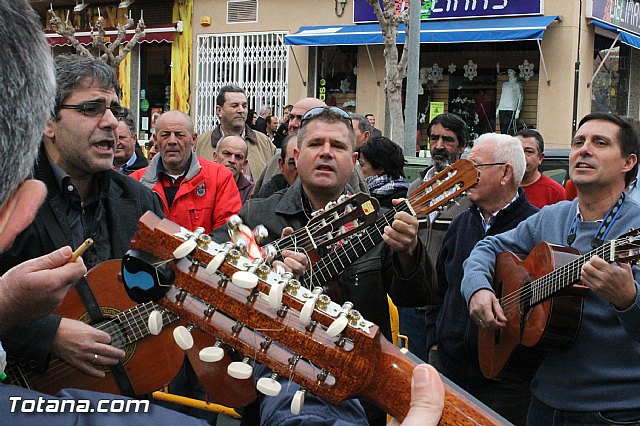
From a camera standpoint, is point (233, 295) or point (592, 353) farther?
point (592, 353)

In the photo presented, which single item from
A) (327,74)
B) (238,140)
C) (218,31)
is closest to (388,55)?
(327,74)

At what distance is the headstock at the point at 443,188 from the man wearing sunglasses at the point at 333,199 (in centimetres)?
15

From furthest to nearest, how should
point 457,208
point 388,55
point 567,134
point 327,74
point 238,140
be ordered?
point 327,74 → point 567,134 → point 388,55 → point 238,140 → point 457,208

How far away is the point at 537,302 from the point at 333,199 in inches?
41.6

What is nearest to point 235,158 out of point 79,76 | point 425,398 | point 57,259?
point 79,76

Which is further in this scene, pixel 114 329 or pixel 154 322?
pixel 114 329

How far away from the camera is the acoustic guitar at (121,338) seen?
3109 millimetres

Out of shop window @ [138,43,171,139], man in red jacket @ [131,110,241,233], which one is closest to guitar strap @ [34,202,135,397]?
man in red jacket @ [131,110,241,233]

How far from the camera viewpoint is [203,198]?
5.95m

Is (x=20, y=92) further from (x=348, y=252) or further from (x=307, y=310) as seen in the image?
(x=348, y=252)

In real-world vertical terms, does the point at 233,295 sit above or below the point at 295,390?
above

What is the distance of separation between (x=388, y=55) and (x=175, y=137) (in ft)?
36.1

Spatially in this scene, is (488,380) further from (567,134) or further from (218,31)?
(218,31)

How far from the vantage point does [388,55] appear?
16.7 meters
